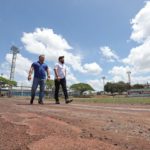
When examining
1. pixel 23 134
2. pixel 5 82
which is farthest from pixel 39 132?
pixel 5 82

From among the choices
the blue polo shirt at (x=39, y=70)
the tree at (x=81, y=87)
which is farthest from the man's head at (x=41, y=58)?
the tree at (x=81, y=87)

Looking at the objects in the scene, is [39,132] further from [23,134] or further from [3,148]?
[3,148]

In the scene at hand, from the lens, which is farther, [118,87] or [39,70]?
[118,87]

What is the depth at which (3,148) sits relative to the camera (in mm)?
3197

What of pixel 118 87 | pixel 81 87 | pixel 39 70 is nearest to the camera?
pixel 39 70

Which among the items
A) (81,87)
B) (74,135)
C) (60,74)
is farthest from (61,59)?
(81,87)

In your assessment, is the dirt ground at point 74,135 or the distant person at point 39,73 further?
the distant person at point 39,73

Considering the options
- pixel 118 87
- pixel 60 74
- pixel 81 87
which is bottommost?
pixel 60 74

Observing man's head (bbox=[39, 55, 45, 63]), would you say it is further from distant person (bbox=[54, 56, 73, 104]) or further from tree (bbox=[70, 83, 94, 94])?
tree (bbox=[70, 83, 94, 94])

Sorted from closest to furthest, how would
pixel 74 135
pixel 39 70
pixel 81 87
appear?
pixel 74 135 → pixel 39 70 → pixel 81 87

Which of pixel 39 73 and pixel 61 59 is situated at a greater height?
pixel 61 59

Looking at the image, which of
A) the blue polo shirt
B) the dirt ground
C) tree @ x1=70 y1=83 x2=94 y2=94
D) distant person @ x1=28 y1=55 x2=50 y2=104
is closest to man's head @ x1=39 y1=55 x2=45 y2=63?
distant person @ x1=28 y1=55 x2=50 y2=104

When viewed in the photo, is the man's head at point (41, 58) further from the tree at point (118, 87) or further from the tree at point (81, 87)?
the tree at point (118, 87)

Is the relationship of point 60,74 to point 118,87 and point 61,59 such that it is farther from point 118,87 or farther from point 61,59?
point 118,87
